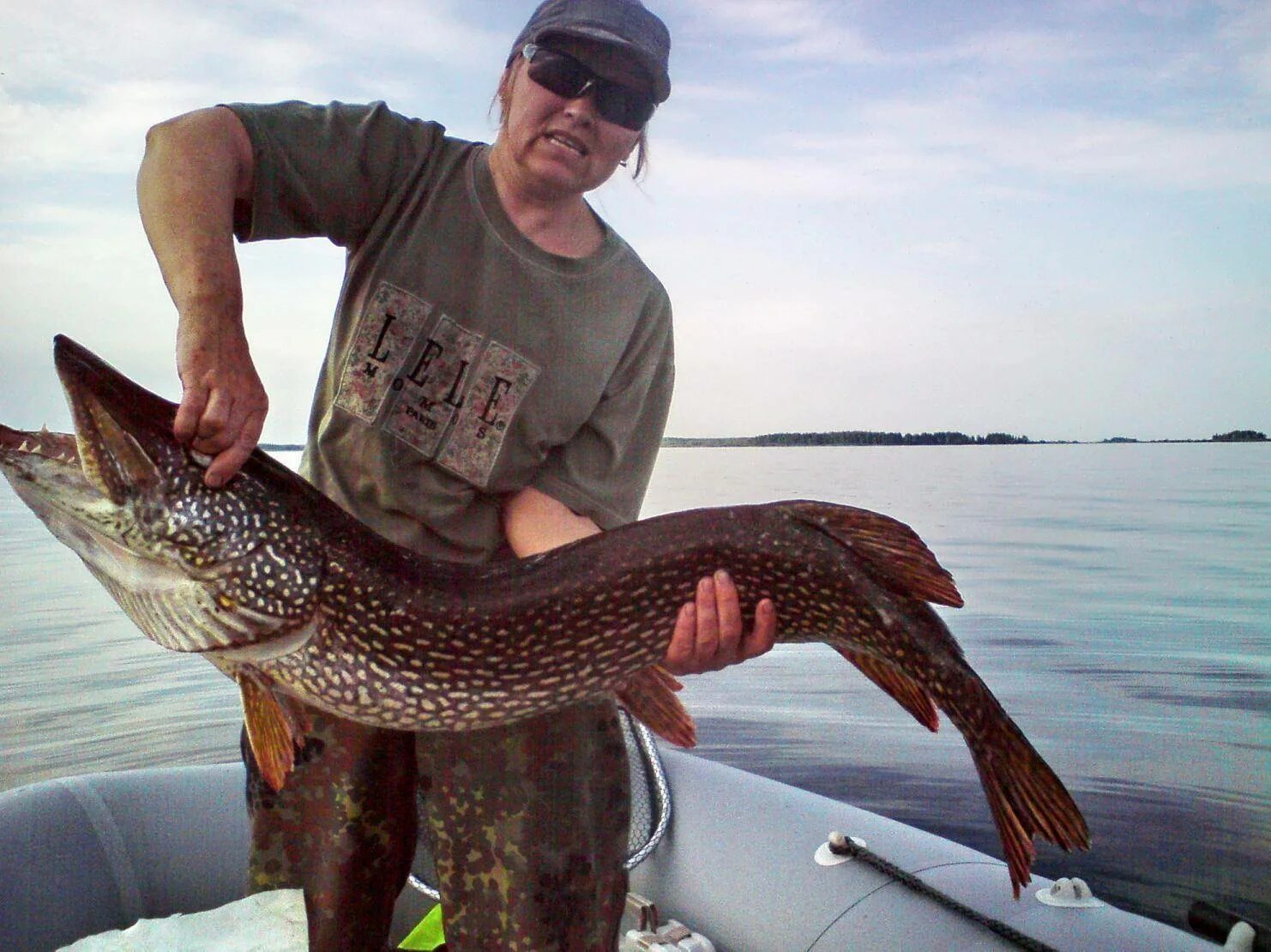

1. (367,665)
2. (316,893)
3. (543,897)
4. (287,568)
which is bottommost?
(316,893)

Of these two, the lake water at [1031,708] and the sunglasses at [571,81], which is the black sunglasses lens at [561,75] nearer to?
the sunglasses at [571,81]

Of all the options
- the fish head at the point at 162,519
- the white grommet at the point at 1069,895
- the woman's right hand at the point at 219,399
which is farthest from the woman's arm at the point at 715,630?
the white grommet at the point at 1069,895

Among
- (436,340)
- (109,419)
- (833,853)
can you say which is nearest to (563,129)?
(436,340)

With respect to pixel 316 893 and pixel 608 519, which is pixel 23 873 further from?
pixel 608 519

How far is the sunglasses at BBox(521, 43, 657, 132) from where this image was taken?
80.5 inches

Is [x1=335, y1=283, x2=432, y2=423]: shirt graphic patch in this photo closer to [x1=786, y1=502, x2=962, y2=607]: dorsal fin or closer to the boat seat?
[x1=786, y1=502, x2=962, y2=607]: dorsal fin

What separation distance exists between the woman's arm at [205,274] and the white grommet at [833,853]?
1.95 metres

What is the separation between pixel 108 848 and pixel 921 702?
244cm

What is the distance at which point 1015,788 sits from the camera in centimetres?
188

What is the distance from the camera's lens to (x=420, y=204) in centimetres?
209

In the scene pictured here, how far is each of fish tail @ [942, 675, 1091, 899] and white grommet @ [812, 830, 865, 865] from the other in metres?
0.92

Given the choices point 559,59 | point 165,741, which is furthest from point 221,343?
point 165,741

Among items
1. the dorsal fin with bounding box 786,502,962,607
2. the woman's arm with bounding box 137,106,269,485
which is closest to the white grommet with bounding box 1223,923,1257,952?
the dorsal fin with bounding box 786,502,962,607

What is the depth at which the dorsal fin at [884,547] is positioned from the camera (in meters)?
1.94
